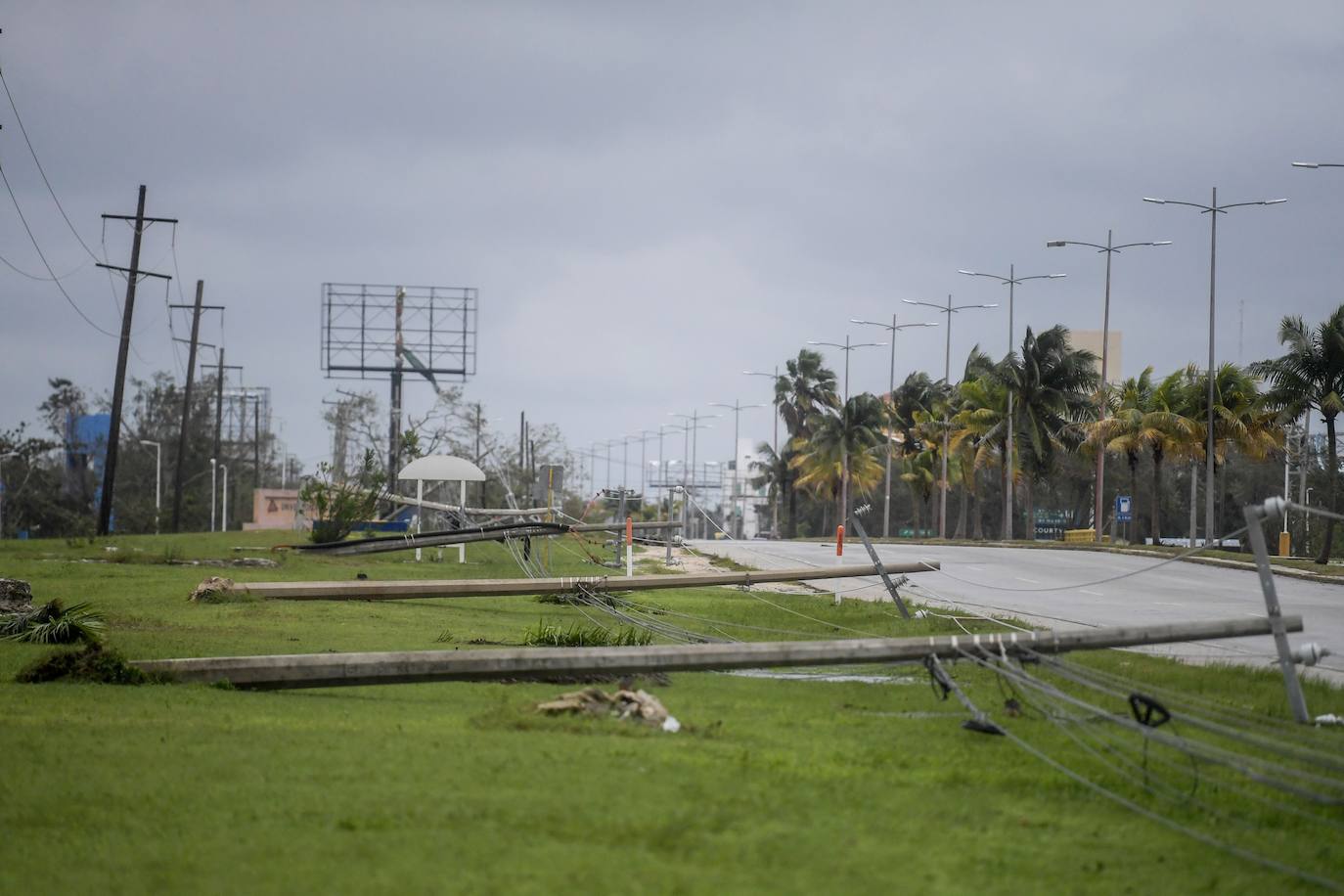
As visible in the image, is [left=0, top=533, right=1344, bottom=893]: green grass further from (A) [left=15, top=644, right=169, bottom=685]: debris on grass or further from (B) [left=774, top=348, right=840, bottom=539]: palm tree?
(B) [left=774, top=348, right=840, bottom=539]: palm tree

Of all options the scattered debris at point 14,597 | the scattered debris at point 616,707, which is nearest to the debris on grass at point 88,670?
the scattered debris at point 616,707

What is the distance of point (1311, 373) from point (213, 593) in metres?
32.9

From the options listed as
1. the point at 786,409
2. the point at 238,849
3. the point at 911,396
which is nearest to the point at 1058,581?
the point at 238,849

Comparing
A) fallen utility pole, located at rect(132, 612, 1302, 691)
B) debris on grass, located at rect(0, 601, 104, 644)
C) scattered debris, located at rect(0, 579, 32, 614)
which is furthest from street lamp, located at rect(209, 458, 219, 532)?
fallen utility pole, located at rect(132, 612, 1302, 691)

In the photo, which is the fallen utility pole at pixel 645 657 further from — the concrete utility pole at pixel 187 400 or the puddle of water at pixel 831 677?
the concrete utility pole at pixel 187 400

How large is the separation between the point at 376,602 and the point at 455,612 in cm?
187

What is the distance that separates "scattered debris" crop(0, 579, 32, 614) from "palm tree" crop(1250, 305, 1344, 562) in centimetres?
3464

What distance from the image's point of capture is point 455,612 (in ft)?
61.6

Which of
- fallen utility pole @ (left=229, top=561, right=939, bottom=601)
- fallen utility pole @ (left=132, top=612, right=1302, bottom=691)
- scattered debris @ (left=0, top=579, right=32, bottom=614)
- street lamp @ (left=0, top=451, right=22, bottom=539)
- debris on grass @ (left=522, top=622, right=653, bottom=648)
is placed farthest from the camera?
street lamp @ (left=0, top=451, right=22, bottom=539)

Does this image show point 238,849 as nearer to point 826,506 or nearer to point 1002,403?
point 1002,403

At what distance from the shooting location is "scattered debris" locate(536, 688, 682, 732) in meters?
8.39

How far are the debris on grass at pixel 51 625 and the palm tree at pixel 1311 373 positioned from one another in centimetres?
3469

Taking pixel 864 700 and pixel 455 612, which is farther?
pixel 455 612

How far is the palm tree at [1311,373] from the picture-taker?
126 ft
